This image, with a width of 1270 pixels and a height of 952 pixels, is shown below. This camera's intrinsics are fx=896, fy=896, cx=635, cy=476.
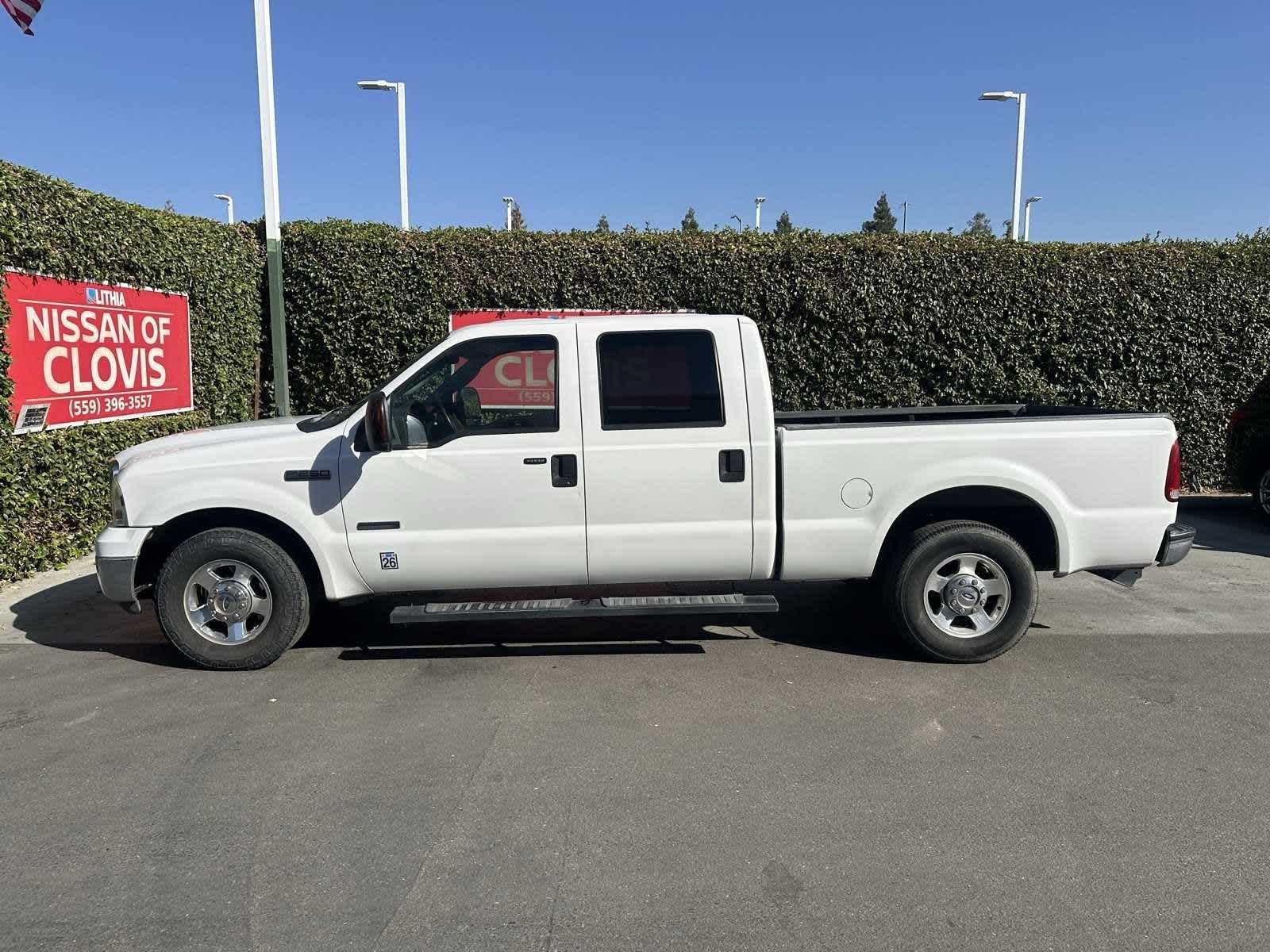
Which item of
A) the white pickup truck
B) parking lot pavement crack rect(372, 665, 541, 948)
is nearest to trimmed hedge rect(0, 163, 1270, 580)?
the white pickup truck

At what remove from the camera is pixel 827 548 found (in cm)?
523

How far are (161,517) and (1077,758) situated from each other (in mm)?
4882

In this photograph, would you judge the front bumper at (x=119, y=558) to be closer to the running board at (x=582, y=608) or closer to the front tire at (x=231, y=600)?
the front tire at (x=231, y=600)

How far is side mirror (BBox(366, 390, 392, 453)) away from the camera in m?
4.83

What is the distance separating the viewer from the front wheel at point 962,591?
518 cm

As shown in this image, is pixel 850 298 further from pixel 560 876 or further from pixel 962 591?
pixel 560 876

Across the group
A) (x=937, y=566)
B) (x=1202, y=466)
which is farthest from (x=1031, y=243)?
(x=937, y=566)

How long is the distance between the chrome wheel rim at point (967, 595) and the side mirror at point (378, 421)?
125 inches

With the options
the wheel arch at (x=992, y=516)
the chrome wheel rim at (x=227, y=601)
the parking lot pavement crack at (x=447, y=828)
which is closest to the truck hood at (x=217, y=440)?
the chrome wheel rim at (x=227, y=601)

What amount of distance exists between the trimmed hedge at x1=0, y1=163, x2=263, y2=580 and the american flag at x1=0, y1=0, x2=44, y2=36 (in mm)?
1521

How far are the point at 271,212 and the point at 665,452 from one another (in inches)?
287

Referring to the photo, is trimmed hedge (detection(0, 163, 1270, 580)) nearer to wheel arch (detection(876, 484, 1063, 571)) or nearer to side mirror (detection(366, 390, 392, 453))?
wheel arch (detection(876, 484, 1063, 571))

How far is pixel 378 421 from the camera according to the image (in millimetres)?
4832

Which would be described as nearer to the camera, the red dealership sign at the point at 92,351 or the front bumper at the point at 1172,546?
the front bumper at the point at 1172,546
